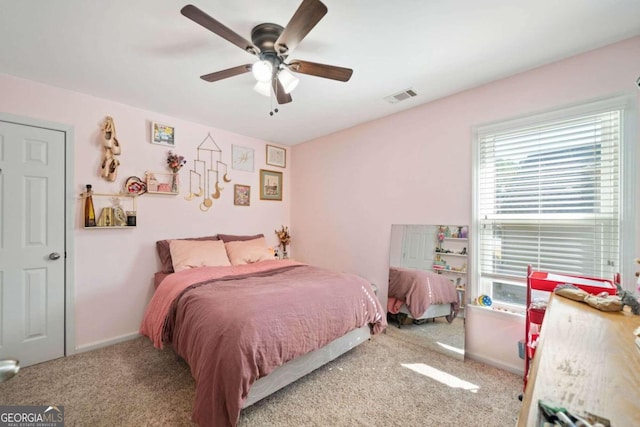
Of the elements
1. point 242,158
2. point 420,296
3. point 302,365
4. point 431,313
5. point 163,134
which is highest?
point 163,134

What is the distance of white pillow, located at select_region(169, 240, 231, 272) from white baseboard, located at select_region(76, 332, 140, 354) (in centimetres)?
89

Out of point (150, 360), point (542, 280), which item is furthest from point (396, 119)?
point (150, 360)

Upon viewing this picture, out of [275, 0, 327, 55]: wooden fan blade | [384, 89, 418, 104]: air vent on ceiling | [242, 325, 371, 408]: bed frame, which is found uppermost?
[384, 89, 418, 104]: air vent on ceiling

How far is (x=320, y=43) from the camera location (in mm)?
1781

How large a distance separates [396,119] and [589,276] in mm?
2166

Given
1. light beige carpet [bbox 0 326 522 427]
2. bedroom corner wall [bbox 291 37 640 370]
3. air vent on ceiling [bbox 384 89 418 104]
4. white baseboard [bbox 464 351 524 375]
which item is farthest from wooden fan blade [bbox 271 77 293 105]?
white baseboard [bbox 464 351 524 375]

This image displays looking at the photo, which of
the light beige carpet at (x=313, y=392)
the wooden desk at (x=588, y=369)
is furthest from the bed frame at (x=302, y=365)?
the wooden desk at (x=588, y=369)

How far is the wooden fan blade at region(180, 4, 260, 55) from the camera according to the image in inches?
47.2

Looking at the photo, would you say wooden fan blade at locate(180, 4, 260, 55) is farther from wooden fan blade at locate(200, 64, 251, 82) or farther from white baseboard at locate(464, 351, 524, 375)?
white baseboard at locate(464, 351, 524, 375)

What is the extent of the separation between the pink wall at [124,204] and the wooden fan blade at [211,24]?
200 centimetres

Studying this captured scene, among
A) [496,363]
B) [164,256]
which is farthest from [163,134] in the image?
[496,363]

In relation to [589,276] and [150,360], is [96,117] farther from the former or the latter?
[589,276]

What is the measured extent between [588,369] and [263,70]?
1966 mm

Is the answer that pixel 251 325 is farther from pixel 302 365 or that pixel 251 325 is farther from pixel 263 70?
pixel 263 70
